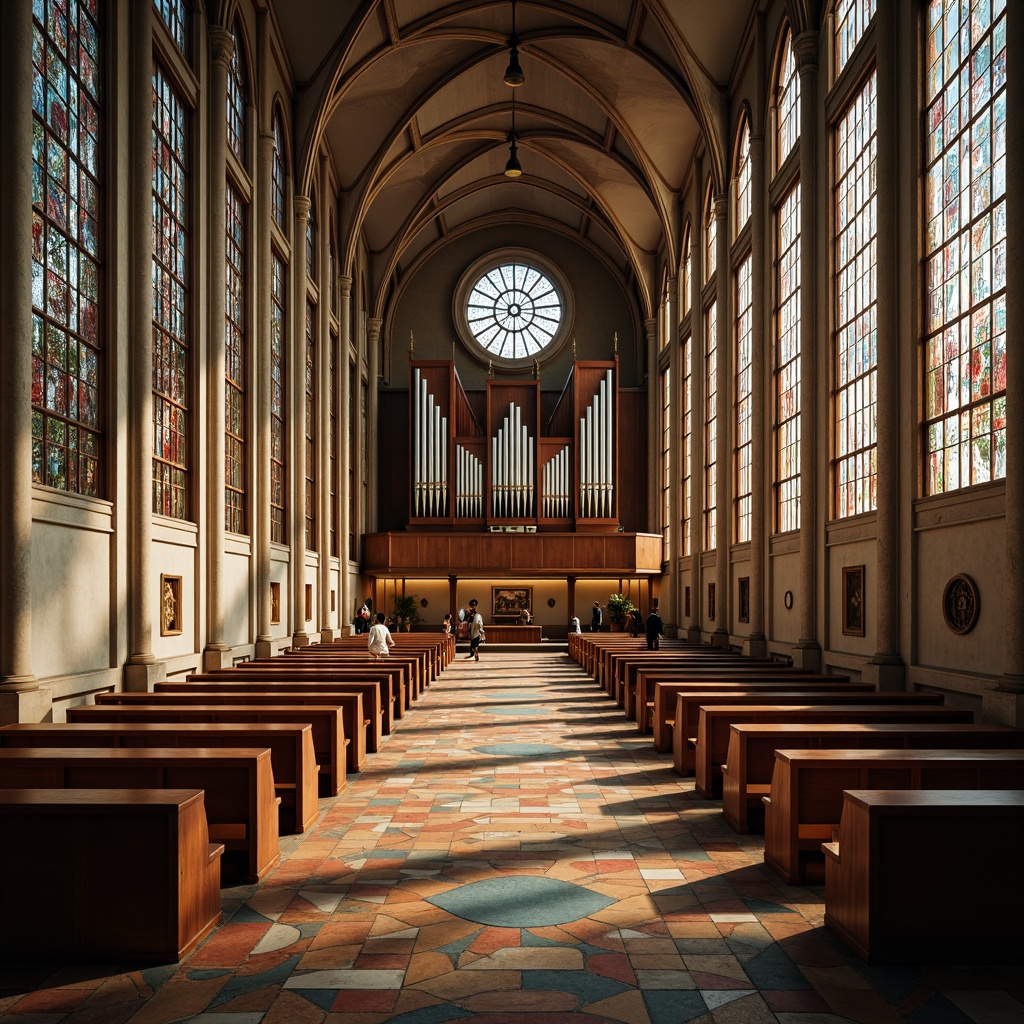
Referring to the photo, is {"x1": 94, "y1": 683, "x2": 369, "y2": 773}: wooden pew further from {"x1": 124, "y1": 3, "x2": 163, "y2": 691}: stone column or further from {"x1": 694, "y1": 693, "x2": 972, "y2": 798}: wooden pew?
{"x1": 694, "y1": 693, "x2": 972, "y2": 798}: wooden pew

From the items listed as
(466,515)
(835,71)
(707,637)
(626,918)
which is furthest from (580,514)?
(626,918)

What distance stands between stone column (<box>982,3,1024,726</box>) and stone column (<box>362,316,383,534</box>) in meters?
25.6

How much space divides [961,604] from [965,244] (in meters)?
3.99

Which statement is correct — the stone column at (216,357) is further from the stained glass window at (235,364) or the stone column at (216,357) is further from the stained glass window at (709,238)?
the stained glass window at (709,238)

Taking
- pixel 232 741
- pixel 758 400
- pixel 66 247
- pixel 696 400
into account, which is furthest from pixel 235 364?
pixel 696 400

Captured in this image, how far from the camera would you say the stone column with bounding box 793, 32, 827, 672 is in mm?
16281

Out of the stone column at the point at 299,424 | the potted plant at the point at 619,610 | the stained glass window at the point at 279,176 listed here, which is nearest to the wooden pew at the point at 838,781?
the stone column at the point at 299,424

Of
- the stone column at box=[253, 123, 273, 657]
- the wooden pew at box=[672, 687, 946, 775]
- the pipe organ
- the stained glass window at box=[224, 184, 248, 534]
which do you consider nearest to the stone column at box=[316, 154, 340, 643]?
the stone column at box=[253, 123, 273, 657]

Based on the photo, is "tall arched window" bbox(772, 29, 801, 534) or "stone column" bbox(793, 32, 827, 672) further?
"tall arched window" bbox(772, 29, 801, 534)

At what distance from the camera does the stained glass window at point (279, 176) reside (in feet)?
68.5

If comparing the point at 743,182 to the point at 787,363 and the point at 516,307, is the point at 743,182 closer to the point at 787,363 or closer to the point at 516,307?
the point at 787,363

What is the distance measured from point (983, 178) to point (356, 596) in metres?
24.0

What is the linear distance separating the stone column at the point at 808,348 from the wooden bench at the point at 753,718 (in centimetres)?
735

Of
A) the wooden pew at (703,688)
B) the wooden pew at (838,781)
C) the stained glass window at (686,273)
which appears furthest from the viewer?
the stained glass window at (686,273)
